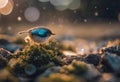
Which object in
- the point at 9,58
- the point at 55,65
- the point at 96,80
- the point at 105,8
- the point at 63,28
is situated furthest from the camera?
the point at 63,28

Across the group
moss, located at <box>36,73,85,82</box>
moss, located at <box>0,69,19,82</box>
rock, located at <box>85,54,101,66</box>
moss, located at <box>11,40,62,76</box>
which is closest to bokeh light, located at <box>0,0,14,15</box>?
moss, located at <box>11,40,62,76</box>

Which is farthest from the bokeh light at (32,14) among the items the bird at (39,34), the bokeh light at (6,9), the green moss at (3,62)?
the green moss at (3,62)

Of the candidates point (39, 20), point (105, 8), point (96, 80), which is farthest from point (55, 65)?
point (39, 20)

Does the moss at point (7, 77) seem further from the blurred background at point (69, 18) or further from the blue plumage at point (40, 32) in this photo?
the blurred background at point (69, 18)

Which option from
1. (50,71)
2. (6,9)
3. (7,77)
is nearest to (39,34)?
(50,71)

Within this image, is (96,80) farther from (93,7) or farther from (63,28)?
(63,28)

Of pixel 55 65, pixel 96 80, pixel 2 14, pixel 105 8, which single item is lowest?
pixel 96 80
